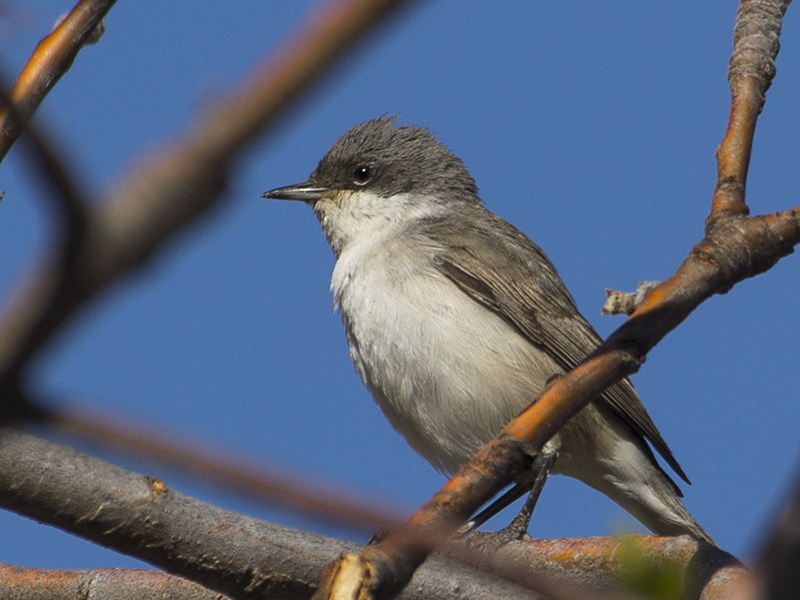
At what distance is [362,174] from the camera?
707cm

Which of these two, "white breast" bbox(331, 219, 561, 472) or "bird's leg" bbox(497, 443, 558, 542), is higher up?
"white breast" bbox(331, 219, 561, 472)

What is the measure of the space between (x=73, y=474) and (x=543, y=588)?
1.93 metres

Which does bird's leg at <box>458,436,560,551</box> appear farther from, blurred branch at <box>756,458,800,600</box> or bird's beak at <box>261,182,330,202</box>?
blurred branch at <box>756,458,800,600</box>

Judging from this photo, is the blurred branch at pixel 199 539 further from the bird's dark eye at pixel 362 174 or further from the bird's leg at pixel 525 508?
the bird's dark eye at pixel 362 174

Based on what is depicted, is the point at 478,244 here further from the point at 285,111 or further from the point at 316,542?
the point at 285,111

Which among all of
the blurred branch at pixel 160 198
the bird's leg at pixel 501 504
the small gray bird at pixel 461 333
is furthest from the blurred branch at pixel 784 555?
the bird's leg at pixel 501 504

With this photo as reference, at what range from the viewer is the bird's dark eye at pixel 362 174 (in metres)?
7.05

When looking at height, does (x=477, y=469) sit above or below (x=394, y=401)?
below

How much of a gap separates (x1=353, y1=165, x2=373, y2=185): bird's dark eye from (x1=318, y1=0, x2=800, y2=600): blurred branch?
398 centimetres

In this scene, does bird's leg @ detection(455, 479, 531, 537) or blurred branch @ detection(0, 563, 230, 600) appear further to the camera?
bird's leg @ detection(455, 479, 531, 537)

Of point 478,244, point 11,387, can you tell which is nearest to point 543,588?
point 11,387

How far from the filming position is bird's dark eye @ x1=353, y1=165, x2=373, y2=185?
7.05 meters

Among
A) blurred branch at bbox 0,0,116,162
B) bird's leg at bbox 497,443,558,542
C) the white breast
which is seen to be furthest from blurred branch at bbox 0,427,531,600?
the white breast

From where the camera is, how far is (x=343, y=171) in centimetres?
709
